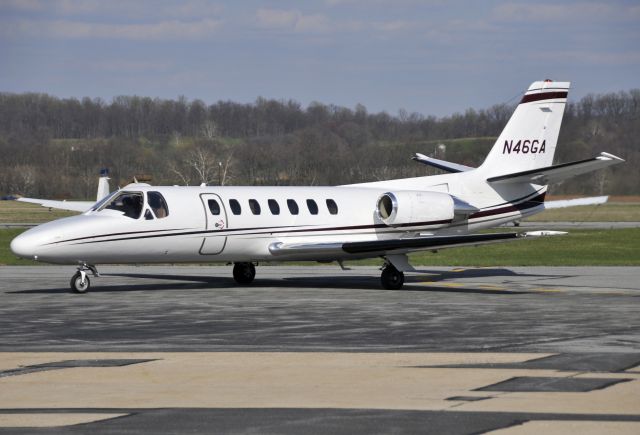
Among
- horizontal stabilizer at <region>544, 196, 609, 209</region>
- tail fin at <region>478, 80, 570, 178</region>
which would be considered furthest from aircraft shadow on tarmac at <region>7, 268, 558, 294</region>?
tail fin at <region>478, 80, 570, 178</region>

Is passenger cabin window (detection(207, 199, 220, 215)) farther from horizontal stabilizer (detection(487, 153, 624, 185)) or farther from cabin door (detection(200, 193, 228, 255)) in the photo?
horizontal stabilizer (detection(487, 153, 624, 185))

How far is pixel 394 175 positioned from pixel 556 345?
61.0 meters

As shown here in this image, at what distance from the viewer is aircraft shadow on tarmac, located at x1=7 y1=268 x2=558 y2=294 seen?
25.7 metres

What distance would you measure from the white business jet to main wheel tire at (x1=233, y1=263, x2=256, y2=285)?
0.08 feet

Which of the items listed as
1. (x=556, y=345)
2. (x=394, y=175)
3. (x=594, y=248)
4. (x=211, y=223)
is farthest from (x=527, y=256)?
(x=394, y=175)

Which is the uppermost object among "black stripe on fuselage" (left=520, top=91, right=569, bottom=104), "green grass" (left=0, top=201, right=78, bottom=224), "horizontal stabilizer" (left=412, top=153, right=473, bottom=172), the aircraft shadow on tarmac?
"black stripe on fuselage" (left=520, top=91, right=569, bottom=104)

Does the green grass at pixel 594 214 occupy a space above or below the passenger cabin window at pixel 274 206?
below

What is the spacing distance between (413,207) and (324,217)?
2270mm

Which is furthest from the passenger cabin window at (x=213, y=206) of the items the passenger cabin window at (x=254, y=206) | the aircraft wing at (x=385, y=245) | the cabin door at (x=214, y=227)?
the aircraft wing at (x=385, y=245)

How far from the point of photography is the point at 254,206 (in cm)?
2602

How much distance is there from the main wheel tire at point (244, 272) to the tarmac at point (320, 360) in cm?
171

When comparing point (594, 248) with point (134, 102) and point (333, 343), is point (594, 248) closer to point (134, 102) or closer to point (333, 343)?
point (333, 343)

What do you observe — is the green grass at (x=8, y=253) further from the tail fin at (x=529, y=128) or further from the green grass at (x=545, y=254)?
the tail fin at (x=529, y=128)

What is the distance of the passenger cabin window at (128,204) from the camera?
2409cm
